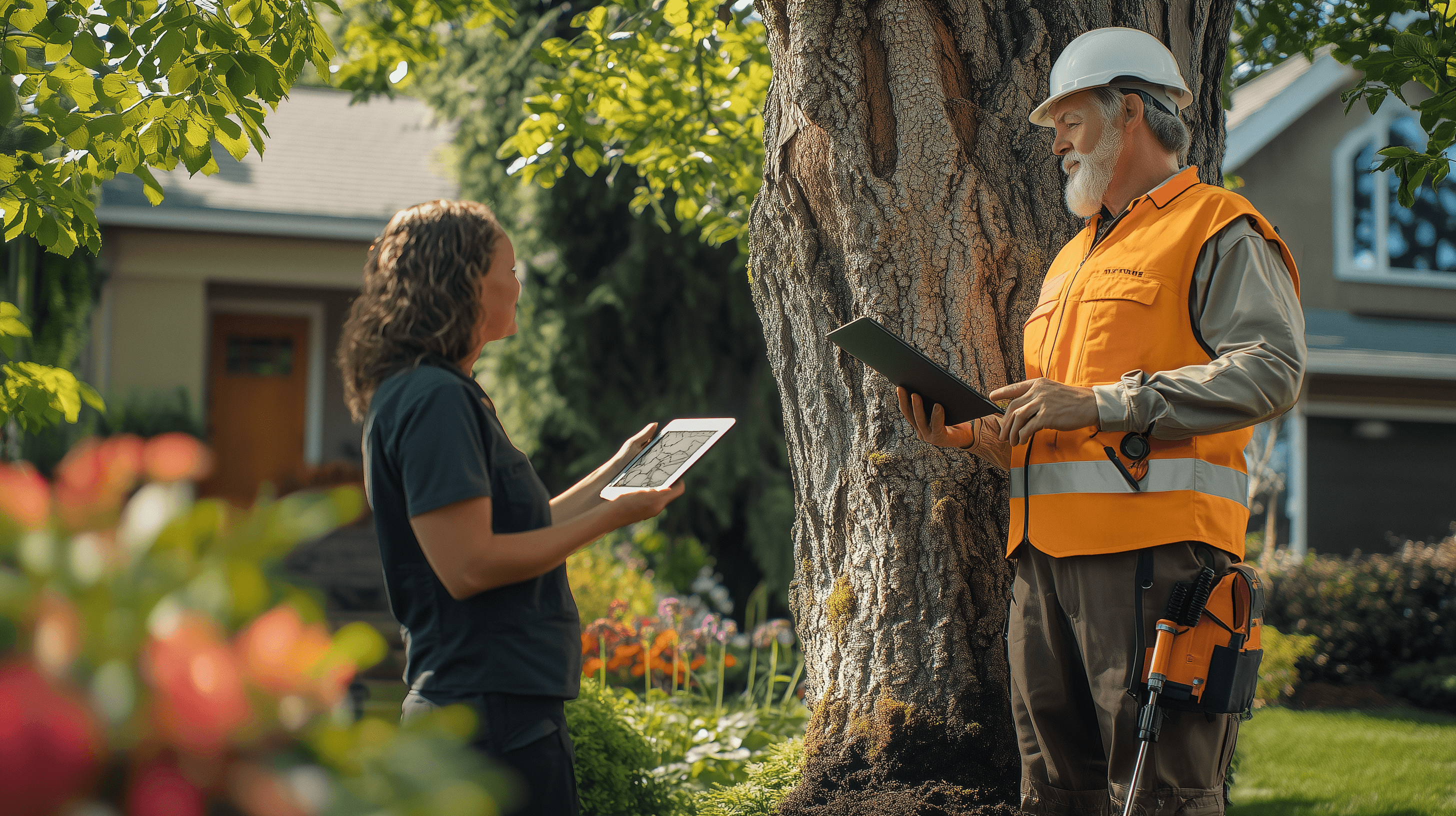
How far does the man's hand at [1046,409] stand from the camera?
1990 millimetres

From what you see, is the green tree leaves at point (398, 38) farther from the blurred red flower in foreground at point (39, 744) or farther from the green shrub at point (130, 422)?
the green shrub at point (130, 422)

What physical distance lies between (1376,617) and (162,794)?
956 cm

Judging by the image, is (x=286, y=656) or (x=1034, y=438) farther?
(x=1034, y=438)

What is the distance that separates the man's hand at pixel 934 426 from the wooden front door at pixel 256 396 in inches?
388

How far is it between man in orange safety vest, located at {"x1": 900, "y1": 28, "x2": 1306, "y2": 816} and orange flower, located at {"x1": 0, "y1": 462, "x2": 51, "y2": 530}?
5.52ft

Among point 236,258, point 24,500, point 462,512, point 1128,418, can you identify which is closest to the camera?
point 24,500

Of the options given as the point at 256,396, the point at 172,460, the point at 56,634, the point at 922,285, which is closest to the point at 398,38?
the point at 922,285

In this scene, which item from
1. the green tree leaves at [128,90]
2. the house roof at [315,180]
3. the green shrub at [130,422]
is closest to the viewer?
the green tree leaves at [128,90]

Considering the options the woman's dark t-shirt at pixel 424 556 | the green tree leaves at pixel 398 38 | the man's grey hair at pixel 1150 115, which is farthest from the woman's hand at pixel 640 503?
the green tree leaves at pixel 398 38

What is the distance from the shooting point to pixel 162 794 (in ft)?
2.16

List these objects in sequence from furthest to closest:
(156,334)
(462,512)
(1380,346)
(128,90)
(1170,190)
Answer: (1380,346) < (156,334) < (128,90) < (1170,190) < (462,512)

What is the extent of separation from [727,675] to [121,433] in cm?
701

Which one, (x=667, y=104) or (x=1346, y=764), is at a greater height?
(x=667, y=104)

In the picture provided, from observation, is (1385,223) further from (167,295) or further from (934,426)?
(167,295)
